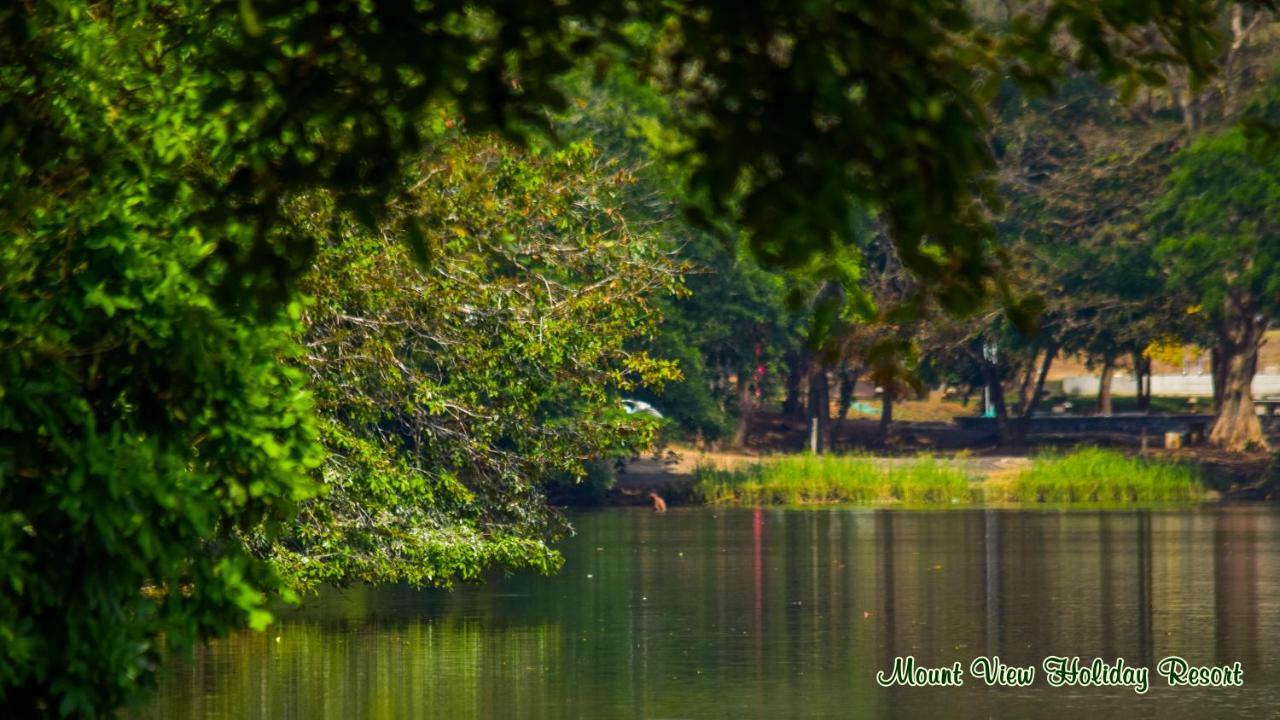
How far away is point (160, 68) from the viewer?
42.1 ft

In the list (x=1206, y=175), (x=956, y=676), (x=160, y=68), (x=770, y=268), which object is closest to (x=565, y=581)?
(x=956, y=676)

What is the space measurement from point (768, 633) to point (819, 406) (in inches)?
1767

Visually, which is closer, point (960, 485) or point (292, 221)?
point (292, 221)

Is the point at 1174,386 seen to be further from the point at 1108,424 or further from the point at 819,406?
the point at 819,406

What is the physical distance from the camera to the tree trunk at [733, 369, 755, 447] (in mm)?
67162

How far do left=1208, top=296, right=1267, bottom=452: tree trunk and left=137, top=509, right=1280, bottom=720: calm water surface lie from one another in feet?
77.2

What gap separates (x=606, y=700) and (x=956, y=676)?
365cm

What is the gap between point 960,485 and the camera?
54.2 m

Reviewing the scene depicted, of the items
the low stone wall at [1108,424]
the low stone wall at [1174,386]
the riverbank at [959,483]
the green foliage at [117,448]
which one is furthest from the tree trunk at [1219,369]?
the green foliage at [117,448]

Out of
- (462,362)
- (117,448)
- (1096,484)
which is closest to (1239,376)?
(1096,484)

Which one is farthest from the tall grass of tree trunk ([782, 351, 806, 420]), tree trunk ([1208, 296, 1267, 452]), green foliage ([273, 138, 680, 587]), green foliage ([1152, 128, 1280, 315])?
green foliage ([273, 138, 680, 587])

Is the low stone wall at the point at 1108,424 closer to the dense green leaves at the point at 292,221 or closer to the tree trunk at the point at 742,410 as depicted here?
the tree trunk at the point at 742,410

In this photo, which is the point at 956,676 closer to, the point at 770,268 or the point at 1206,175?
the point at 770,268

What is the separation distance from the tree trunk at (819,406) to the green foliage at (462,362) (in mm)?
42050
